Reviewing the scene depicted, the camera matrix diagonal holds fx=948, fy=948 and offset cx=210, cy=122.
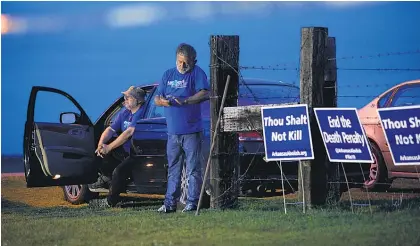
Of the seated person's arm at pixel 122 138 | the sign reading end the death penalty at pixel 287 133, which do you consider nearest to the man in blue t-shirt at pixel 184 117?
the sign reading end the death penalty at pixel 287 133

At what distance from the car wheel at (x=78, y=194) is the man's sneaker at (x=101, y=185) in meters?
0.10

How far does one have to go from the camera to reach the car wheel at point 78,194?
37.6 ft

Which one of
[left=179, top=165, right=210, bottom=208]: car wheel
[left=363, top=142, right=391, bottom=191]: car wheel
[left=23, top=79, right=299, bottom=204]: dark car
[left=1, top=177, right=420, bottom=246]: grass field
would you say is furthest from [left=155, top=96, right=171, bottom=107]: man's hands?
[left=363, top=142, right=391, bottom=191]: car wheel

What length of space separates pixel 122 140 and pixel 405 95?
313 cm

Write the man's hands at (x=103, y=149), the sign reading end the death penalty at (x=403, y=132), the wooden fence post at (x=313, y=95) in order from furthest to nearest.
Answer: the man's hands at (x=103, y=149) < the wooden fence post at (x=313, y=95) < the sign reading end the death penalty at (x=403, y=132)

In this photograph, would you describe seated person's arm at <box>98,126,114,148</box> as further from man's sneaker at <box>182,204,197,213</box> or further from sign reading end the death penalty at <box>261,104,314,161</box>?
sign reading end the death penalty at <box>261,104,314,161</box>

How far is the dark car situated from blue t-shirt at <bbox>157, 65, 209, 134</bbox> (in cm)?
44

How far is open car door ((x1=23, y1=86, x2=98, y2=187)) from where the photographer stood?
10359mm

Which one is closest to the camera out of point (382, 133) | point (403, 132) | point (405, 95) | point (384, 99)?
point (403, 132)

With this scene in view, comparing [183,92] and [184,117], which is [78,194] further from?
[183,92]

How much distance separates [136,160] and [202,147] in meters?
1.02

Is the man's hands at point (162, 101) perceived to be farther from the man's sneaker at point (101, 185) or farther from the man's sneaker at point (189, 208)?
the man's sneaker at point (101, 185)

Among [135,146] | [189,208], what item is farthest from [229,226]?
[135,146]

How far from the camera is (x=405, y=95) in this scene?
33.4ft
